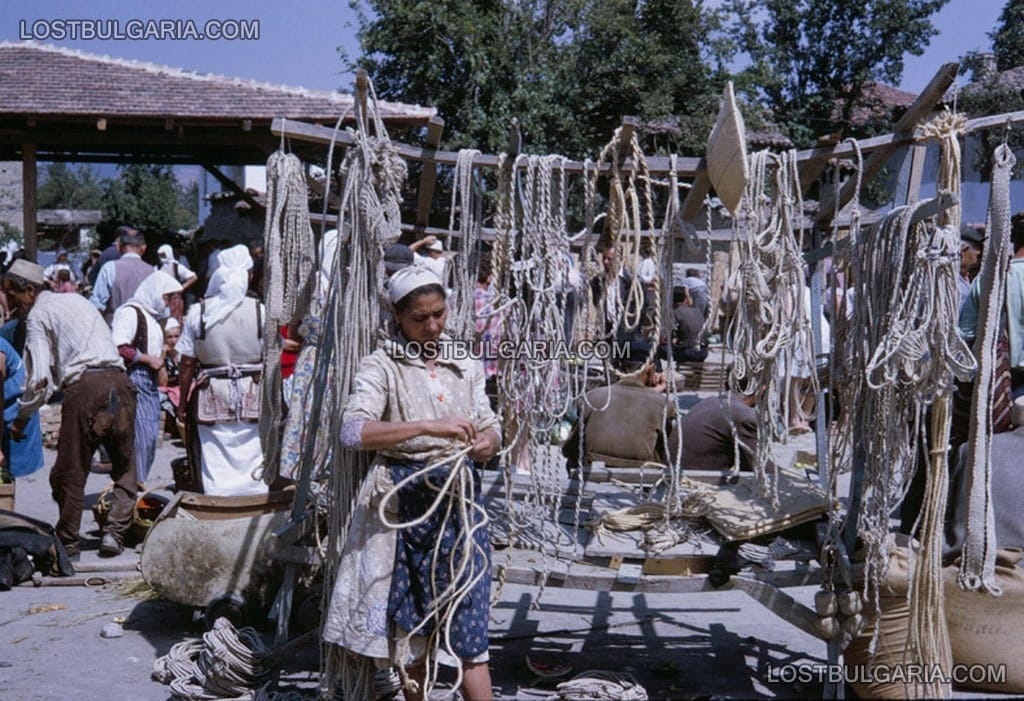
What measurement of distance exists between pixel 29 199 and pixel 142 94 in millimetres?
1783

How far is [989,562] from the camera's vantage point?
3480 mm

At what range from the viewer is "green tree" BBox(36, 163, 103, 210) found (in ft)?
124

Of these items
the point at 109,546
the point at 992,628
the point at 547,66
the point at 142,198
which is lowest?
the point at 109,546

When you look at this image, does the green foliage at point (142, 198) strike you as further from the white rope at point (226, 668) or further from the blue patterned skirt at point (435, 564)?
the blue patterned skirt at point (435, 564)

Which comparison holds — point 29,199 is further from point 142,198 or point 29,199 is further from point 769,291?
point 142,198

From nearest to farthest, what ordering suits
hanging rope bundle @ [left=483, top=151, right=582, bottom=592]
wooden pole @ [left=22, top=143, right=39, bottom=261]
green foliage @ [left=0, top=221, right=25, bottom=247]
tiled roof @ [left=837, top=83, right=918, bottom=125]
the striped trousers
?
1. hanging rope bundle @ [left=483, top=151, right=582, bottom=592]
2. the striped trousers
3. wooden pole @ [left=22, top=143, right=39, bottom=261]
4. green foliage @ [left=0, top=221, right=25, bottom=247]
5. tiled roof @ [left=837, top=83, right=918, bottom=125]

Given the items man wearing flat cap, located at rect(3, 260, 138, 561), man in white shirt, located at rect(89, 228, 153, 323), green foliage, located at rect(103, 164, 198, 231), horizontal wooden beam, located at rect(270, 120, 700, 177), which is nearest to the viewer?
horizontal wooden beam, located at rect(270, 120, 700, 177)

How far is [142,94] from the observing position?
12305mm

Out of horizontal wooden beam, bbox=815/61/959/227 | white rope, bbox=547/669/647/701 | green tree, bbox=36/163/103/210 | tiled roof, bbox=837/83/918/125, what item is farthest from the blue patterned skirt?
green tree, bbox=36/163/103/210

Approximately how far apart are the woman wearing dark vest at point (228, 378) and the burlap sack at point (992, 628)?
3879mm

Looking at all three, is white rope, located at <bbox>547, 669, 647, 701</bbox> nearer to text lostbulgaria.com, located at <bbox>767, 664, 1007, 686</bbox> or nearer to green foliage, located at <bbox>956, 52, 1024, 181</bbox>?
text lostbulgaria.com, located at <bbox>767, 664, 1007, 686</bbox>

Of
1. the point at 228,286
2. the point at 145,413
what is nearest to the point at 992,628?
the point at 228,286

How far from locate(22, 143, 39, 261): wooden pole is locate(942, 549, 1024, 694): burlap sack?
1075cm

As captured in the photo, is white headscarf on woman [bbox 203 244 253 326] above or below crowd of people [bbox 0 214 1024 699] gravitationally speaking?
above
